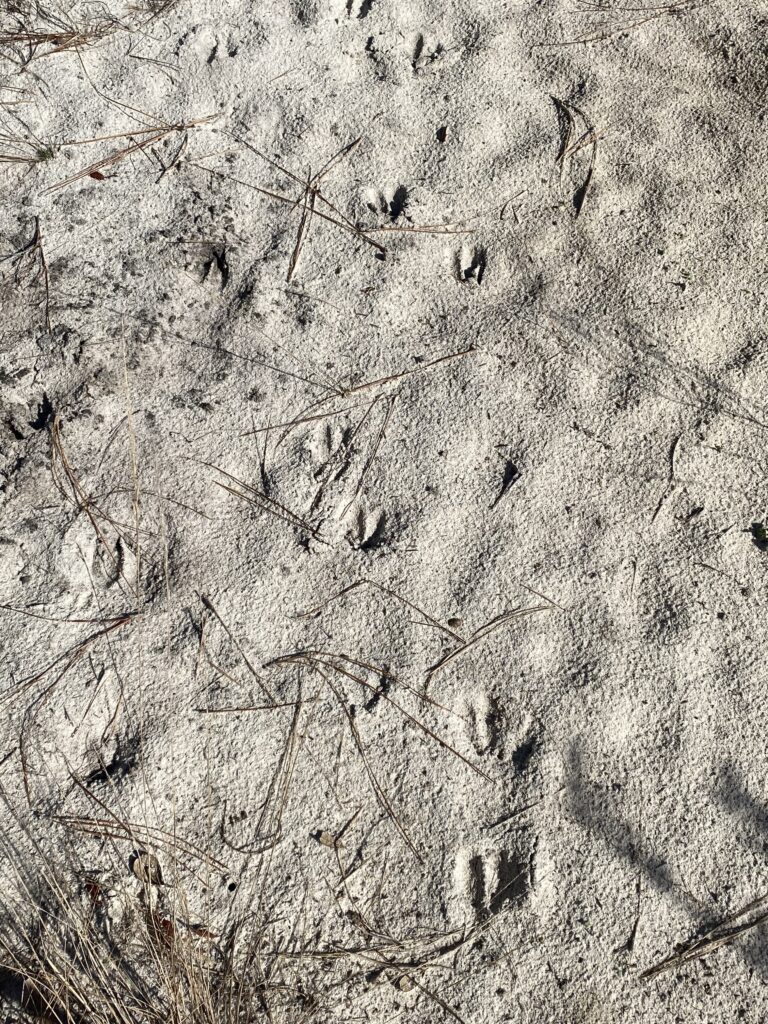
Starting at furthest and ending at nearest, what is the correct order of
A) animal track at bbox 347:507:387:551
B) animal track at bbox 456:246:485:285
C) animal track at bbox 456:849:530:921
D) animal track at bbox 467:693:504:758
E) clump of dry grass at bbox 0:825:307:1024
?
Answer: animal track at bbox 456:246:485:285
animal track at bbox 347:507:387:551
animal track at bbox 467:693:504:758
animal track at bbox 456:849:530:921
clump of dry grass at bbox 0:825:307:1024

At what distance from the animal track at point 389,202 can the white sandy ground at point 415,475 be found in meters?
0.02

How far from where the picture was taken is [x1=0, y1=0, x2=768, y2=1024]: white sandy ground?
165cm

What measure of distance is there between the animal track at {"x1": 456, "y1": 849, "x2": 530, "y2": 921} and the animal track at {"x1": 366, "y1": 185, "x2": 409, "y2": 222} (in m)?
1.52

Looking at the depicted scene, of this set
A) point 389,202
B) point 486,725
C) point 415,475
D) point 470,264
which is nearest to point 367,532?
A: point 415,475

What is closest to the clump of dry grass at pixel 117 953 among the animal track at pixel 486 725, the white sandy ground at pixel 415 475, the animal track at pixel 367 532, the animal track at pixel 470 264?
the white sandy ground at pixel 415 475

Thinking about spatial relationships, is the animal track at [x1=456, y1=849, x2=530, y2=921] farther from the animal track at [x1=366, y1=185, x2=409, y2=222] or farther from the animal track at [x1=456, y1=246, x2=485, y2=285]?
the animal track at [x1=366, y1=185, x2=409, y2=222]

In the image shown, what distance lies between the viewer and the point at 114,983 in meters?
1.56

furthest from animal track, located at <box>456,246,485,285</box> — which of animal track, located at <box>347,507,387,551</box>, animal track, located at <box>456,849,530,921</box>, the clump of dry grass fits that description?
the clump of dry grass

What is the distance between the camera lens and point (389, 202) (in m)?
2.15

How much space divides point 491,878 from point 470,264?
1.42 m

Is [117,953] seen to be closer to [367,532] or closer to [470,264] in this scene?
[367,532]

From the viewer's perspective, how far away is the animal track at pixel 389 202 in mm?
2135

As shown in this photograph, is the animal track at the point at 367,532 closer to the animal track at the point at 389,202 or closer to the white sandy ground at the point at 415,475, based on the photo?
the white sandy ground at the point at 415,475

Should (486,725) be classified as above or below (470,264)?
below
